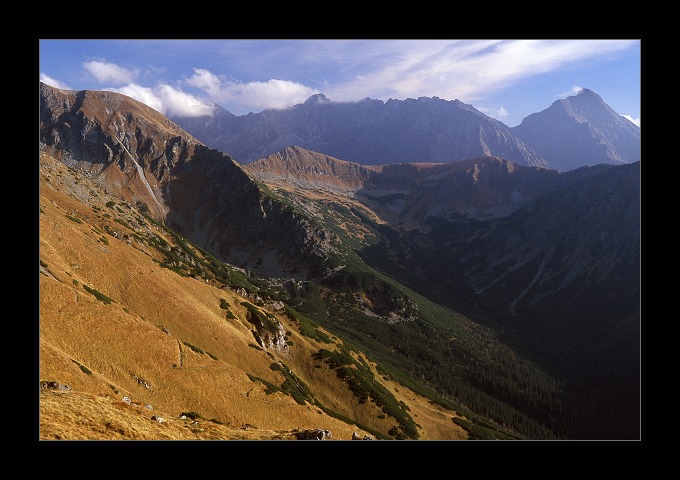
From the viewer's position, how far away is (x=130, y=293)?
6034 cm

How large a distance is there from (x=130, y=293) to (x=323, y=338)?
5005 centimetres

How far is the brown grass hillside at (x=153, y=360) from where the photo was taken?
25.2 meters

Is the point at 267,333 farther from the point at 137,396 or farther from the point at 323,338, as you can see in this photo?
the point at 137,396

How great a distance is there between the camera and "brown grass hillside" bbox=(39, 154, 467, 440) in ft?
82.5

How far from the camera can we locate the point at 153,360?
43656mm

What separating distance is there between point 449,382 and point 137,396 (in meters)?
174
